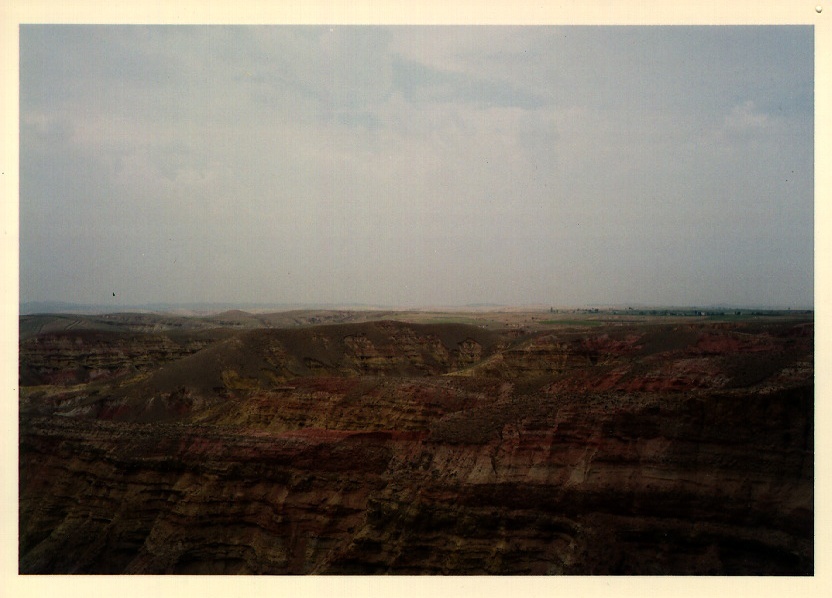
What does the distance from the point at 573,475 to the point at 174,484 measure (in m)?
9.19

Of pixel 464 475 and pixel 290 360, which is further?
pixel 290 360

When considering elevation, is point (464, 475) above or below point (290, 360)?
below

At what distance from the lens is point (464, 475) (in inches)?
546

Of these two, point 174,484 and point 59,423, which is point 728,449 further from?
point 59,423

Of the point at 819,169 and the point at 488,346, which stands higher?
the point at 819,169

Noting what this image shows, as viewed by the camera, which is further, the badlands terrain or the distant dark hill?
the distant dark hill

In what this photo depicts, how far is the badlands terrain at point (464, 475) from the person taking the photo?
40.4 feet

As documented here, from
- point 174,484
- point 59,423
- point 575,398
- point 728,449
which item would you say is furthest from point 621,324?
point 59,423

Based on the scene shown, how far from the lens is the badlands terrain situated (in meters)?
12.3

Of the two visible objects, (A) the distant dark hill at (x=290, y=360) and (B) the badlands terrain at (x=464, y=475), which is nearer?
(B) the badlands terrain at (x=464, y=475)

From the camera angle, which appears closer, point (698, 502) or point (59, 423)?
point (698, 502)
